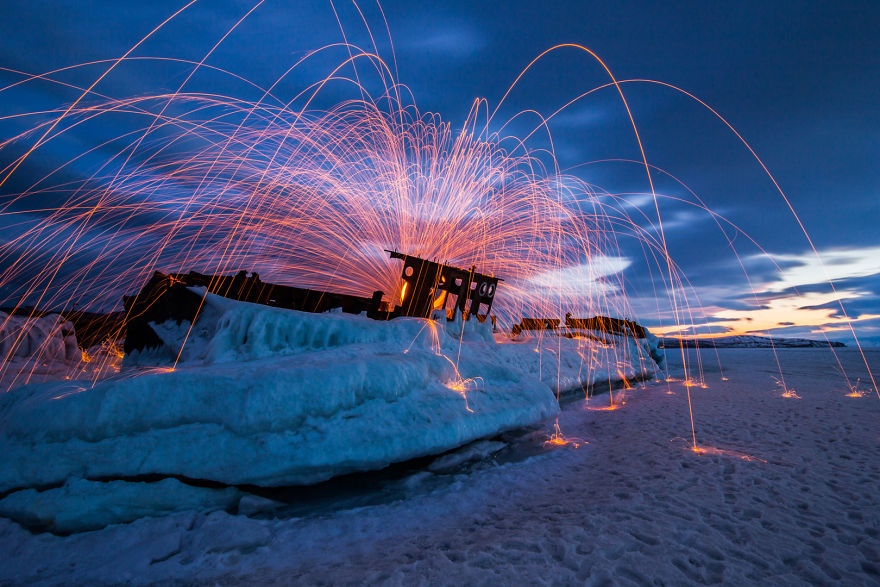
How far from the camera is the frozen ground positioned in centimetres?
330

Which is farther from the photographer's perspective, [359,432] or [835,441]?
[835,441]

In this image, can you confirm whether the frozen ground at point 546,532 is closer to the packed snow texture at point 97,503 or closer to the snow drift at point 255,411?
the packed snow texture at point 97,503

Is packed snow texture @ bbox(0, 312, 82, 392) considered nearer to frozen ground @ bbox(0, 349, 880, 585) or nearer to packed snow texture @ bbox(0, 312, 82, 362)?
packed snow texture @ bbox(0, 312, 82, 362)

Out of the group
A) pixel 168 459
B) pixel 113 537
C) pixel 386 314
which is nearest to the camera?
pixel 113 537

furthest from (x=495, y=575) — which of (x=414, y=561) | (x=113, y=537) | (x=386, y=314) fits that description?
(x=386, y=314)

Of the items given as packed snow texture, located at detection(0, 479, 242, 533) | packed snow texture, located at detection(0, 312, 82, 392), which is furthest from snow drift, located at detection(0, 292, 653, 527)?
packed snow texture, located at detection(0, 312, 82, 392)

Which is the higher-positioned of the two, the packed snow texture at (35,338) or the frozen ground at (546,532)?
the packed snow texture at (35,338)

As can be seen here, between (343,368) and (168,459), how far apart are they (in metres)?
2.54

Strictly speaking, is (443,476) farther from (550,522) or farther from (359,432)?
(550,522)

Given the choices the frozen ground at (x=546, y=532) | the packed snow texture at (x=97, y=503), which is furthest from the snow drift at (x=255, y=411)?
the frozen ground at (x=546, y=532)

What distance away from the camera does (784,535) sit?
376 cm

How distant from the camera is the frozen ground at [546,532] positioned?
3305 millimetres

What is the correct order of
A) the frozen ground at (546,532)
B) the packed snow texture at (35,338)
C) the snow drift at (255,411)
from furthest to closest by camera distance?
the packed snow texture at (35,338)
the snow drift at (255,411)
the frozen ground at (546,532)

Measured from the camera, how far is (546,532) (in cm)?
401
